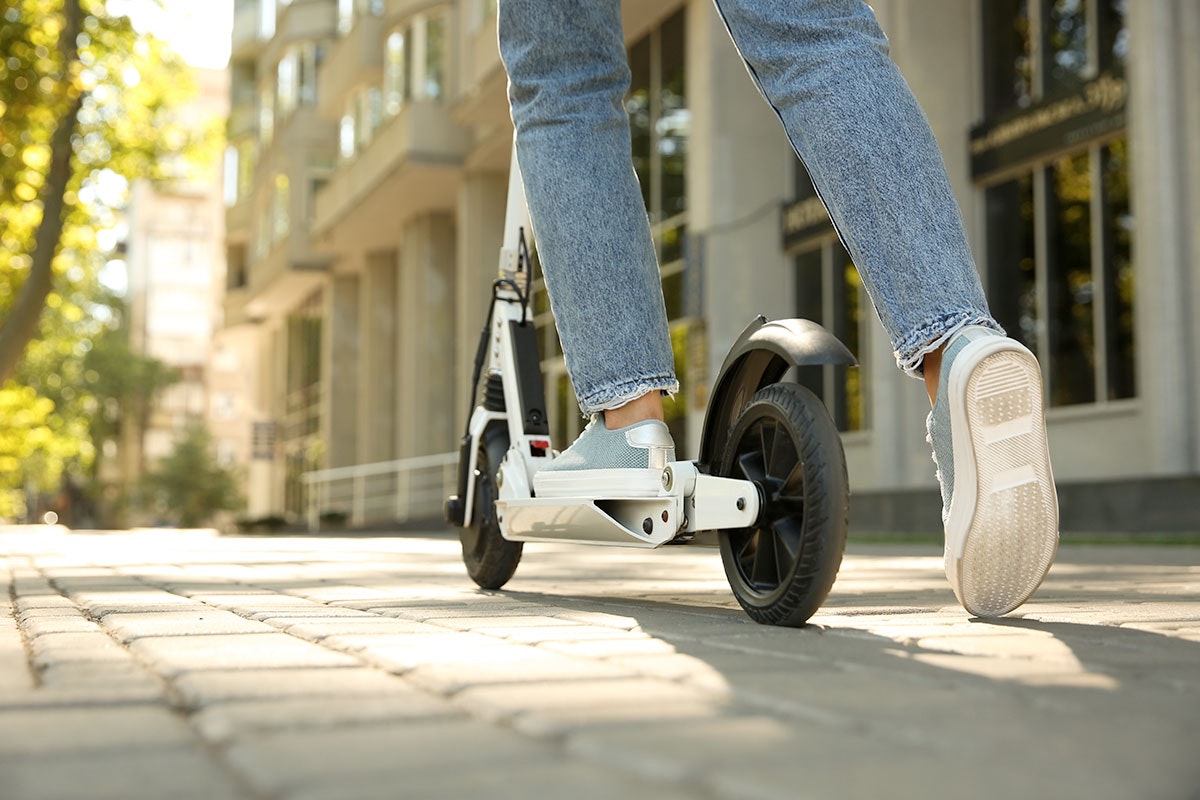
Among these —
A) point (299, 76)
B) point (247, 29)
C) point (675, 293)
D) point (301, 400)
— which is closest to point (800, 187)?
point (675, 293)

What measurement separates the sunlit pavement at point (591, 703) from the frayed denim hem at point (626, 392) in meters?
0.41

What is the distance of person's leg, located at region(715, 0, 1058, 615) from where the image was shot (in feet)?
7.62

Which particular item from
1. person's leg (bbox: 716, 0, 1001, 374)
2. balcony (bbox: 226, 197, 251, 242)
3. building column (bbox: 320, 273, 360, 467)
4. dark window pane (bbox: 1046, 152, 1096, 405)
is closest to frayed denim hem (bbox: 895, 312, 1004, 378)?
person's leg (bbox: 716, 0, 1001, 374)

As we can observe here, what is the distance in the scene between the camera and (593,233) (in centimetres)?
287

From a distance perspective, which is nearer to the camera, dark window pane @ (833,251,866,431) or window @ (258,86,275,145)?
dark window pane @ (833,251,866,431)

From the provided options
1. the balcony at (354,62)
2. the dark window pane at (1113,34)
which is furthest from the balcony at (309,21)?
the dark window pane at (1113,34)

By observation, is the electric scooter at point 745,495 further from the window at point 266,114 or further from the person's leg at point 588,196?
the window at point 266,114

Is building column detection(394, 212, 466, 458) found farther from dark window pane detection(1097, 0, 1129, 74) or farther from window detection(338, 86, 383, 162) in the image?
dark window pane detection(1097, 0, 1129, 74)

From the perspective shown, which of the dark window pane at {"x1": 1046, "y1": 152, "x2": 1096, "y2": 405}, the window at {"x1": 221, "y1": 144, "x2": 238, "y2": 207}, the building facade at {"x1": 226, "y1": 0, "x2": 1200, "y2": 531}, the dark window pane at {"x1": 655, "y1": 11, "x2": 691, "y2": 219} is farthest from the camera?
the window at {"x1": 221, "y1": 144, "x2": 238, "y2": 207}

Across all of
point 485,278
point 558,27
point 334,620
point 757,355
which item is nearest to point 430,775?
point 334,620

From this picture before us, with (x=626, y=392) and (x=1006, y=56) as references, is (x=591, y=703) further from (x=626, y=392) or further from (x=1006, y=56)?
(x=1006, y=56)

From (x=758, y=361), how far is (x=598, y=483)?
452mm

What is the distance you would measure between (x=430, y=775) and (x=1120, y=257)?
1265cm

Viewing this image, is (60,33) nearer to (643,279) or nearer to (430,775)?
(643,279)
